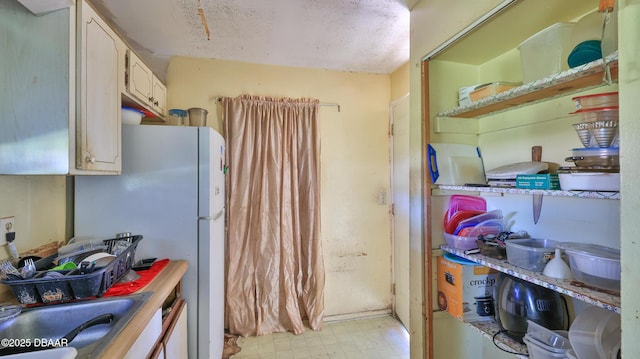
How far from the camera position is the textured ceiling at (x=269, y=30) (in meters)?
1.61

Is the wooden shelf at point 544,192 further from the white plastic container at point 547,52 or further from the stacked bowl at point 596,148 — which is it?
the white plastic container at point 547,52

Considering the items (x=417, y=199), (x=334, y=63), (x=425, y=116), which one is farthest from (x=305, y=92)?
(x=417, y=199)

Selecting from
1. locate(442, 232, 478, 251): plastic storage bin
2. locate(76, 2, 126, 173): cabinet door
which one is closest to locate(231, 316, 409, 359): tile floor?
locate(442, 232, 478, 251): plastic storage bin

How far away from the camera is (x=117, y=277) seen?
1232 millimetres

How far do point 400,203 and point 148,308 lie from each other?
2.04 metres

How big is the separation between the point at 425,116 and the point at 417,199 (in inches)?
17.3

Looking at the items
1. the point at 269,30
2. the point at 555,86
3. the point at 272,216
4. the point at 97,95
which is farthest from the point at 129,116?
the point at 555,86

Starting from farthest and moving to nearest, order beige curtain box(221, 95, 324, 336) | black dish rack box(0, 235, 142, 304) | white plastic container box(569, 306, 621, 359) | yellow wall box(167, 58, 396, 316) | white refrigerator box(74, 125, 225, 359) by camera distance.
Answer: yellow wall box(167, 58, 396, 316) → beige curtain box(221, 95, 324, 336) → white refrigerator box(74, 125, 225, 359) → black dish rack box(0, 235, 142, 304) → white plastic container box(569, 306, 621, 359)

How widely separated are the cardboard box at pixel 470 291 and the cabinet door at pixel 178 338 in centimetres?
135

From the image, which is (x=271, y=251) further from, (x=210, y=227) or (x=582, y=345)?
(x=582, y=345)

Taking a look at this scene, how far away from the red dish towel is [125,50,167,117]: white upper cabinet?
1004mm

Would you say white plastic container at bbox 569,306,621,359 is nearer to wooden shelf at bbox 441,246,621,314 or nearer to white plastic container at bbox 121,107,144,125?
wooden shelf at bbox 441,246,621,314

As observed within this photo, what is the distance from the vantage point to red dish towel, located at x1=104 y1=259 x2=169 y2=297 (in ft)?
3.83

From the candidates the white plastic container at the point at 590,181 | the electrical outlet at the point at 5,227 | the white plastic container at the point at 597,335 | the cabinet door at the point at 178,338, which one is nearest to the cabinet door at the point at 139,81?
the electrical outlet at the point at 5,227
